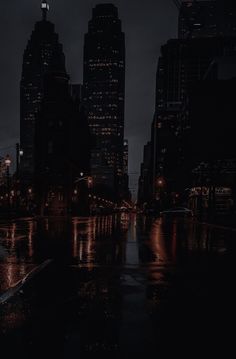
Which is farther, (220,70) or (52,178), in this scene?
(220,70)

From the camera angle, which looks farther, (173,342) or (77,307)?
(77,307)

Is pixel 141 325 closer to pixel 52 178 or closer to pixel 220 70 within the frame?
pixel 52 178

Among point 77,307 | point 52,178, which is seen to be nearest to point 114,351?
point 77,307

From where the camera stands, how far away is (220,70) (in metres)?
113

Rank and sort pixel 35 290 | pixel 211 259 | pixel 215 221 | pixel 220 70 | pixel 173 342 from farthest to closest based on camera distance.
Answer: pixel 220 70, pixel 215 221, pixel 211 259, pixel 35 290, pixel 173 342

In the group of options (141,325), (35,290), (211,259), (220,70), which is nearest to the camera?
(141,325)

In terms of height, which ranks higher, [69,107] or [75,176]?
[69,107]

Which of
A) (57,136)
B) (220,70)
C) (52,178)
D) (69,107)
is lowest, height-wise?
(52,178)

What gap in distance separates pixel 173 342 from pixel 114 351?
0.93 m

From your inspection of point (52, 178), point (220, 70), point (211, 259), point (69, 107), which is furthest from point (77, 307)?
point (220, 70)

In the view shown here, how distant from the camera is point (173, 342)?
6684 millimetres

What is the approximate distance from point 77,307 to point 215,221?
4352 cm

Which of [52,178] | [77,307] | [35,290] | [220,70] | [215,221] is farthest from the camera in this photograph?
[220,70]

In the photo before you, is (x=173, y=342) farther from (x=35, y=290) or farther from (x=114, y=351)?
(x=35, y=290)
